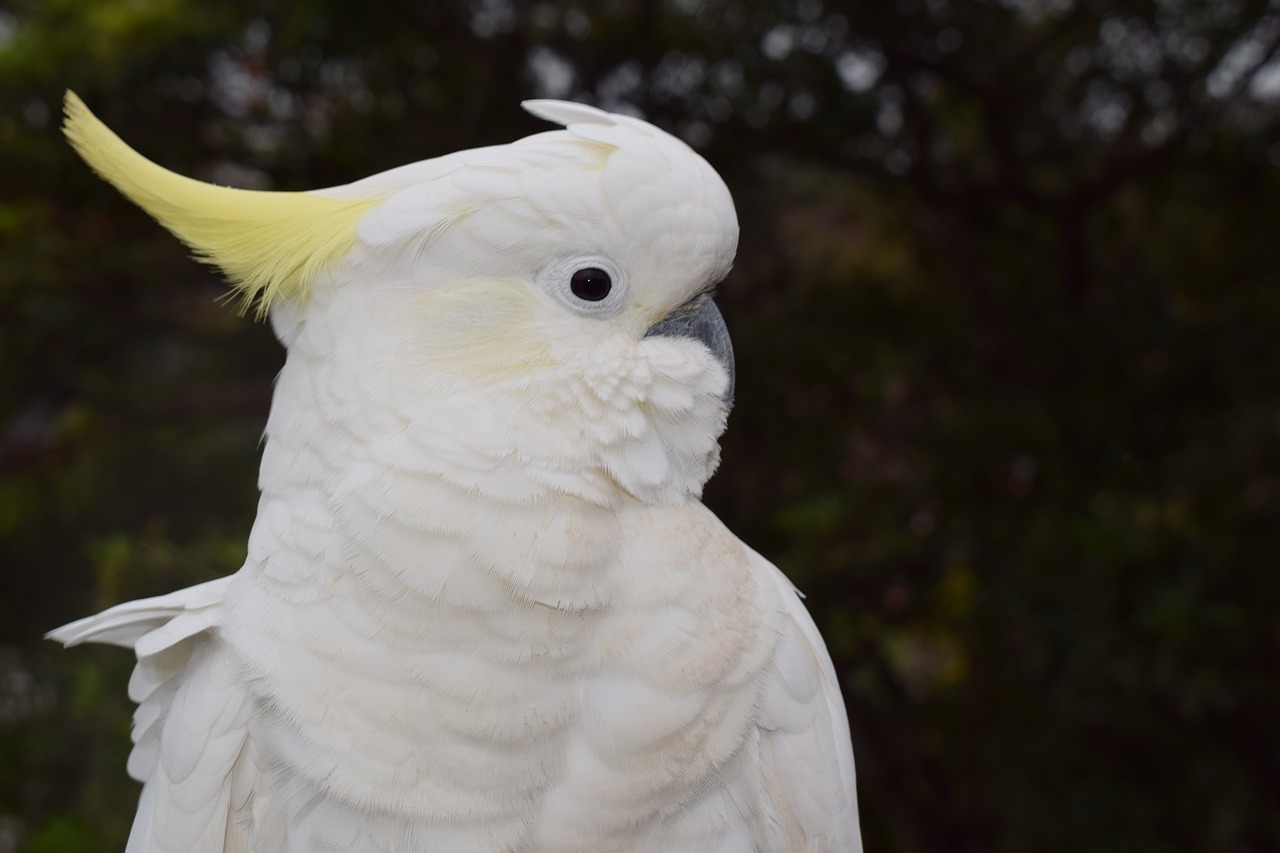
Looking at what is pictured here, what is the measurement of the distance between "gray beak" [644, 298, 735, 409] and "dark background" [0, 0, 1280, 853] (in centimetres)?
105

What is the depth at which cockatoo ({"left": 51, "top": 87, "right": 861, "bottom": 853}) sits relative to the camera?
0.90 metres

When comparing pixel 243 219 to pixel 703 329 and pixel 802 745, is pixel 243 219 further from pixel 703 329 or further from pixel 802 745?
pixel 802 745

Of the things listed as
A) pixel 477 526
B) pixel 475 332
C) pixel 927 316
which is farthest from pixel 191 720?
pixel 927 316

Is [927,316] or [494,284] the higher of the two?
[494,284]

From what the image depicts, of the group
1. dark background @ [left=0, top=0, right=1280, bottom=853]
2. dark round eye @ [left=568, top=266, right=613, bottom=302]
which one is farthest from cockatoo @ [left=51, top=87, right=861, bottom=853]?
dark background @ [left=0, top=0, right=1280, bottom=853]

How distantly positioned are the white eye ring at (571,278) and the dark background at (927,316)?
118 cm

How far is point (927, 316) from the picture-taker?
102 inches

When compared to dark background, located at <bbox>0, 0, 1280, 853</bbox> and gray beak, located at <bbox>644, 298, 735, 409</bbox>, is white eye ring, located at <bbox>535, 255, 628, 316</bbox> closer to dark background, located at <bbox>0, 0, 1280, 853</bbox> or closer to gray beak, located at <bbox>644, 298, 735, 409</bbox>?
gray beak, located at <bbox>644, 298, 735, 409</bbox>

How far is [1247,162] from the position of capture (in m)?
2.29

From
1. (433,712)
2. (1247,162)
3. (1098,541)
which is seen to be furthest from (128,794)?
(1247,162)

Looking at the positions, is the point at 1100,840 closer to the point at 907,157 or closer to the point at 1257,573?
the point at 1257,573

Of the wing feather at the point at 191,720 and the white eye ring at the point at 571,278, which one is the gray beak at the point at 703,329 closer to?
the white eye ring at the point at 571,278

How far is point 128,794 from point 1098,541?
2.03 m

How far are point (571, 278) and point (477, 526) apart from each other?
23cm
